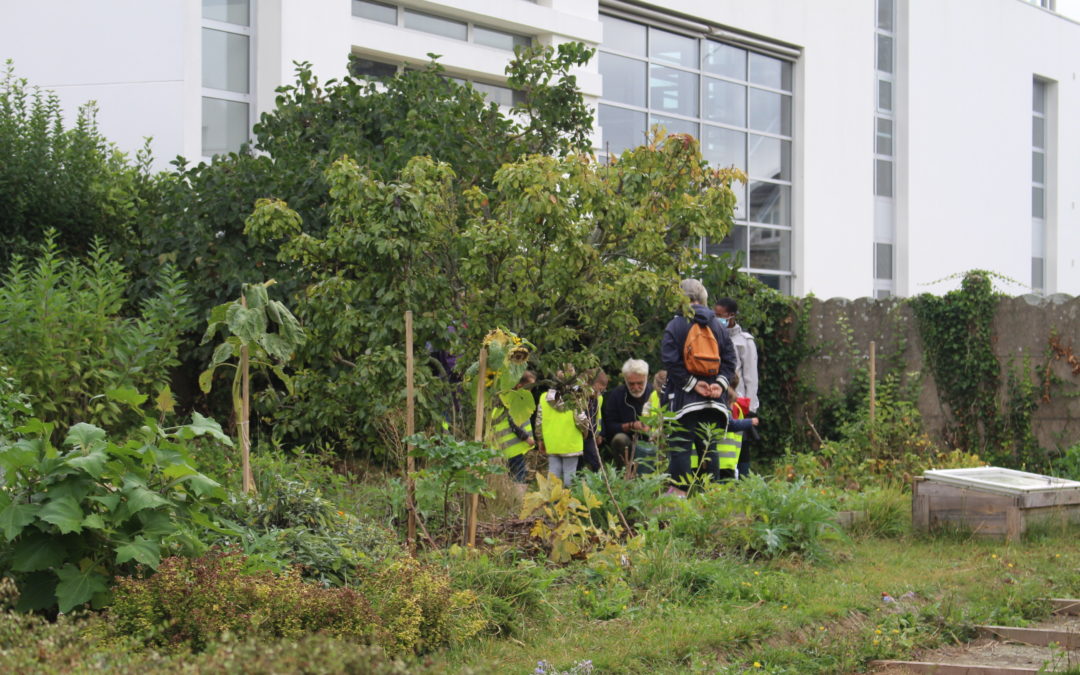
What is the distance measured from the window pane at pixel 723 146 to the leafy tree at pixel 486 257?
13.8 meters

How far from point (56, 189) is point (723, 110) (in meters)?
15.3

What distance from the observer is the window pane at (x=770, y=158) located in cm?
2452

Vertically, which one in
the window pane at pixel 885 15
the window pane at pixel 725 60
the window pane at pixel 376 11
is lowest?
the window pane at pixel 376 11

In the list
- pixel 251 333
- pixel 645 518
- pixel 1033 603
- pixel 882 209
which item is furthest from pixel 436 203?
pixel 882 209

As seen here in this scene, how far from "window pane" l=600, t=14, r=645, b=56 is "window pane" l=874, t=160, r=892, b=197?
807 cm

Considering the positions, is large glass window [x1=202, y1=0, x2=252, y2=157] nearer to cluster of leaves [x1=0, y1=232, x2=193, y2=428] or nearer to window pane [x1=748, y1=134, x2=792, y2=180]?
cluster of leaves [x1=0, y1=232, x2=193, y2=428]

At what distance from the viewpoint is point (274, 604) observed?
16.0 feet

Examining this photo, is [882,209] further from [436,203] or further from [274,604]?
[274,604]

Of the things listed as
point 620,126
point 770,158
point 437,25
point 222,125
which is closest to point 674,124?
point 620,126

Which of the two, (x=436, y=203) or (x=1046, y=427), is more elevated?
(x=436, y=203)

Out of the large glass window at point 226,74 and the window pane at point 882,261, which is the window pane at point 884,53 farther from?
the large glass window at point 226,74

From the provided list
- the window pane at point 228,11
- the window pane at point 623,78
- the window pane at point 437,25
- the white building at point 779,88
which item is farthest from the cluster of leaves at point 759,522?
the window pane at point 623,78

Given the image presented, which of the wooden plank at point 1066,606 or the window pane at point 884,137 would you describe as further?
the window pane at point 884,137

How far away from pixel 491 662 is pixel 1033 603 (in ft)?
11.9
